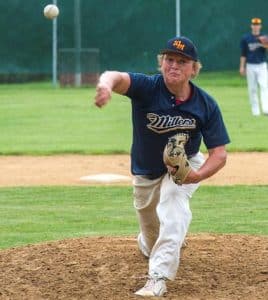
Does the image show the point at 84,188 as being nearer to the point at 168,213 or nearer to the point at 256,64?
the point at 168,213

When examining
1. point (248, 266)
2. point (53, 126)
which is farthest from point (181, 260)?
point (53, 126)

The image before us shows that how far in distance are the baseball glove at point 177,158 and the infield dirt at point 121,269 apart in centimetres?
75

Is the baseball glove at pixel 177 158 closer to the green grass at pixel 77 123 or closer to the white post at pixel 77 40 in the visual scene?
the green grass at pixel 77 123

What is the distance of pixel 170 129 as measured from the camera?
19.8ft

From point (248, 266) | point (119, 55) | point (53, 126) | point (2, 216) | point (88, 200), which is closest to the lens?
point (248, 266)

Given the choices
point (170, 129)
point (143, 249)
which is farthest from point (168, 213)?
point (143, 249)

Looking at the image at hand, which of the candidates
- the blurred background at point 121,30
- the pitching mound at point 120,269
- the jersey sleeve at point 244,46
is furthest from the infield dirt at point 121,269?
the blurred background at point 121,30

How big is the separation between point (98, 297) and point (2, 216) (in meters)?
3.64

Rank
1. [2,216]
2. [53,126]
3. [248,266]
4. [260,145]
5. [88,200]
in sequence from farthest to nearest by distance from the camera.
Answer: [53,126] < [260,145] < [88,200] < [2,216] < [248,266]

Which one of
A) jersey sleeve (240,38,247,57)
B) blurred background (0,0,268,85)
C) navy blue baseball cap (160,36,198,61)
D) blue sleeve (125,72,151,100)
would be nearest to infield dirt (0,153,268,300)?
blue sleeve (125,72,151,100)

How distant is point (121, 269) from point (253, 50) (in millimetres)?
14936

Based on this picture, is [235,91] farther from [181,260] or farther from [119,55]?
[181,260]

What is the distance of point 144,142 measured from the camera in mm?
6211

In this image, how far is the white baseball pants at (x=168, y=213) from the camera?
234 inches
